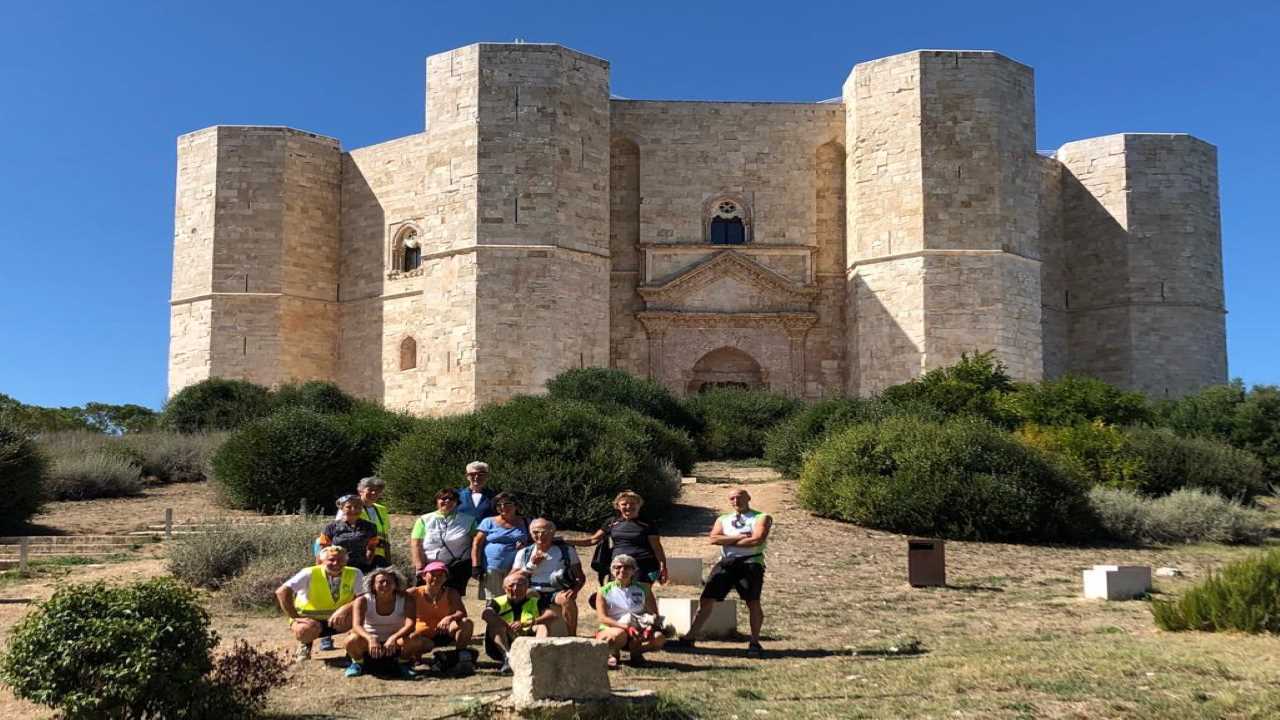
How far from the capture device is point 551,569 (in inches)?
284

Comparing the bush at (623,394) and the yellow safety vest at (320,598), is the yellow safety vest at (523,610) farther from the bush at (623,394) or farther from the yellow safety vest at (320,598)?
the bush at (623,394)

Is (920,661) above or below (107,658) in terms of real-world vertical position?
below

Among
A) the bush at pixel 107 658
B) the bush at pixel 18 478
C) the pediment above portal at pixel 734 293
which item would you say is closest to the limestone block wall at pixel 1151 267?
the pediment above portal at pixel 734 293

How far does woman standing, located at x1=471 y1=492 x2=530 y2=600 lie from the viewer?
7617 millimetres

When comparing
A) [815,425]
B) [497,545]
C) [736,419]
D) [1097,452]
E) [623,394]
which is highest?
[623,394]

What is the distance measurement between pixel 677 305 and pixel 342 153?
9011mm

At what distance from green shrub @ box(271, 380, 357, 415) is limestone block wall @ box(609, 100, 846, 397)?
5644 mm

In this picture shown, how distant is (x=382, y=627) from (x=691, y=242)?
19189 mm

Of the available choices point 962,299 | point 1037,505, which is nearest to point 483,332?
point 962,299

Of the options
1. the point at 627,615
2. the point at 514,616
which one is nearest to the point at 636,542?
the point at 627,615

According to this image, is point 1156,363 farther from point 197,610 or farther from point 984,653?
point 197,610

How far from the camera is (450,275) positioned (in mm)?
23672

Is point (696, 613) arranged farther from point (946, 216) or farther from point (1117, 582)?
point (946, 216)

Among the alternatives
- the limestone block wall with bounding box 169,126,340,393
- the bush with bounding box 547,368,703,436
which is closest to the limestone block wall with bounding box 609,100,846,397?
the bush with bounding box 547,368,703,436
